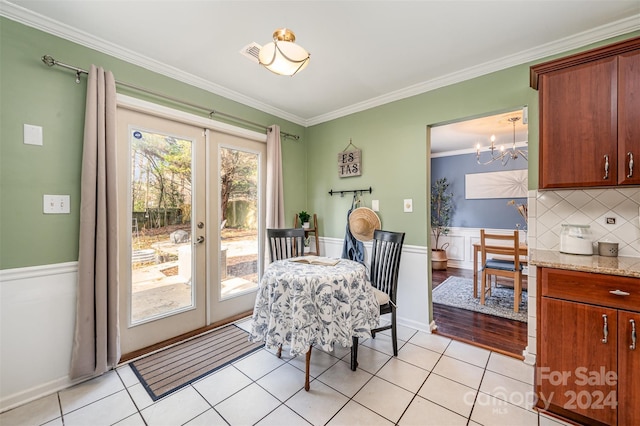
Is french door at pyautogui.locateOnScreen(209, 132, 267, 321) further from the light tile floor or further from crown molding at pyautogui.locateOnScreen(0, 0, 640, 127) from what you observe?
the light tile floor

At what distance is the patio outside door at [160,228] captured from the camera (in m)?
2.20

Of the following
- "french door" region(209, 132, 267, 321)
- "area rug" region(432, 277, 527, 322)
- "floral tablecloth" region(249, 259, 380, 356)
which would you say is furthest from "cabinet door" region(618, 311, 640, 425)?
"french door" region(209, 132, 267, 321)

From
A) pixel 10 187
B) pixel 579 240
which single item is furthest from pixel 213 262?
pixel 579 240

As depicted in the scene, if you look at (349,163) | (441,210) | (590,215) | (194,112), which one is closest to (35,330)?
(194,112)

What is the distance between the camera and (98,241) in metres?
1.90

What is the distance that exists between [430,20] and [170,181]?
8.17 ft

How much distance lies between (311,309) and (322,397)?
595 mm

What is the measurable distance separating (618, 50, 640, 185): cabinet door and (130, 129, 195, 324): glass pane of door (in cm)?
327

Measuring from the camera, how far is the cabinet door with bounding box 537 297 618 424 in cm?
142

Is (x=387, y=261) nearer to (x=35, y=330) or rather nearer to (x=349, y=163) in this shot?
(x=349, y=163)

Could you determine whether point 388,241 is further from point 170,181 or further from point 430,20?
point 170,181

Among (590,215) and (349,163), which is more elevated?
(349,163)

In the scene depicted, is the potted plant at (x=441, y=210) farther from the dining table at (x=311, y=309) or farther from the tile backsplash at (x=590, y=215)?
the dining table at (x=311, y=309)

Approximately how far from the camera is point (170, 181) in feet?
8.06
